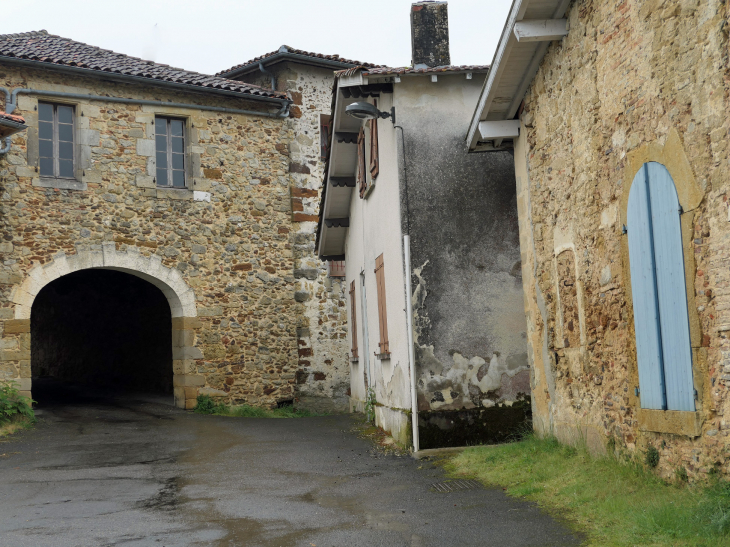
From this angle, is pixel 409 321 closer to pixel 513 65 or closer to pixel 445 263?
pixel 445 263

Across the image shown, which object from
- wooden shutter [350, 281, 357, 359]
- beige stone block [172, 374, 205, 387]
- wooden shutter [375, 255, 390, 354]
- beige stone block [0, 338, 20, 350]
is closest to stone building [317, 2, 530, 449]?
wooden shutter [375, 255, 390, 354]

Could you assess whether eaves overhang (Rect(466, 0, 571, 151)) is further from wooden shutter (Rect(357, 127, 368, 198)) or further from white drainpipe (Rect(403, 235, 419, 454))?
wooden shutter (Rect(357, 127, 368, 198))

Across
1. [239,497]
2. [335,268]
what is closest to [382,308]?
[239,497]

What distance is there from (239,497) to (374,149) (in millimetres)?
4998

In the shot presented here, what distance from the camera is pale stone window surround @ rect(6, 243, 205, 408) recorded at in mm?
13305

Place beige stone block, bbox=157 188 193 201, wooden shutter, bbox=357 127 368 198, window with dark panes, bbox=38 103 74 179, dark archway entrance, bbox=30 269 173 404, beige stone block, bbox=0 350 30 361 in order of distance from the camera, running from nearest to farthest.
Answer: wooden shutter, bbox=357 127 368 198 → beige stone block, bbox=0 350 30 361 → window with dark panes, bbox=38 103 74 179 → beige stone block, bbox=157 188 193 201 → dark archway entrance, bbox=30 269 173 404

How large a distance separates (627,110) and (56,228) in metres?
10.7

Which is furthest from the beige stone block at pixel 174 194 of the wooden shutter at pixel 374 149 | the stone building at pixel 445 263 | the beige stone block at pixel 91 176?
the stone building at pixel 445 263

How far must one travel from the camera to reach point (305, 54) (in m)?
16.1

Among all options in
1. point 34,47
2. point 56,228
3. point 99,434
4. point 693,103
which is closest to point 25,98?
point 34,47

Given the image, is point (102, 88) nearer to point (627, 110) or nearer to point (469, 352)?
point (469, 352)

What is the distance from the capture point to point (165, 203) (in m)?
14.3

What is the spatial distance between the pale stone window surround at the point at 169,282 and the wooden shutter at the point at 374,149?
228 inches

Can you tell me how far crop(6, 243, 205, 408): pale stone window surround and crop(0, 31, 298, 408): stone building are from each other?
0.02m
